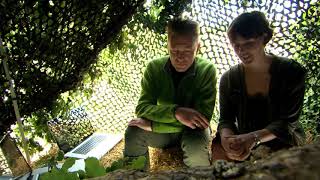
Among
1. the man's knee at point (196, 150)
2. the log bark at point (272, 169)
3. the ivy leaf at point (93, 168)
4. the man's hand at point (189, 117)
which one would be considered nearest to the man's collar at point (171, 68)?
the man's hand at point (189, 117)

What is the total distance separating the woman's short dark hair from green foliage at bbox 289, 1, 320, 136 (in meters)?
0.48

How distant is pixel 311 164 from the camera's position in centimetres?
29

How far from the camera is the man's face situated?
63.1 inches

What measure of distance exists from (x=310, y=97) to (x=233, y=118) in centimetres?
48

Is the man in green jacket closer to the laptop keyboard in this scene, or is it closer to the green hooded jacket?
the green hooded jacket

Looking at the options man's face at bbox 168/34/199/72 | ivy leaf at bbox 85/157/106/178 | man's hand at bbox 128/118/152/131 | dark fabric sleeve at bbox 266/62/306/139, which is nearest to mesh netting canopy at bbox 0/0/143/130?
man's face at bbox 168/34/199/72

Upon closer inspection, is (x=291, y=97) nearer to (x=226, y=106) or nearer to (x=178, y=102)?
(x=226, y=106)

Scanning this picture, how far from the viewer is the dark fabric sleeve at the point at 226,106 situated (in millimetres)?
1519

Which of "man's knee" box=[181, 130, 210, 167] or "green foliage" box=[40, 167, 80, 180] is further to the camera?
"man's knee" box=[181, 130, 210, 167]

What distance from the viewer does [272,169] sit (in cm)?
32

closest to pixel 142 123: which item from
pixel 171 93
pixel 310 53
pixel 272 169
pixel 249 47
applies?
pixel 171 93

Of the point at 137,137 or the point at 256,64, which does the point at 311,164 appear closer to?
the point at 256,64

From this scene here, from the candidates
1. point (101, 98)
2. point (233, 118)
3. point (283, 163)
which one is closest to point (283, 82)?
point (233, 118)

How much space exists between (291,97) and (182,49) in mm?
495
